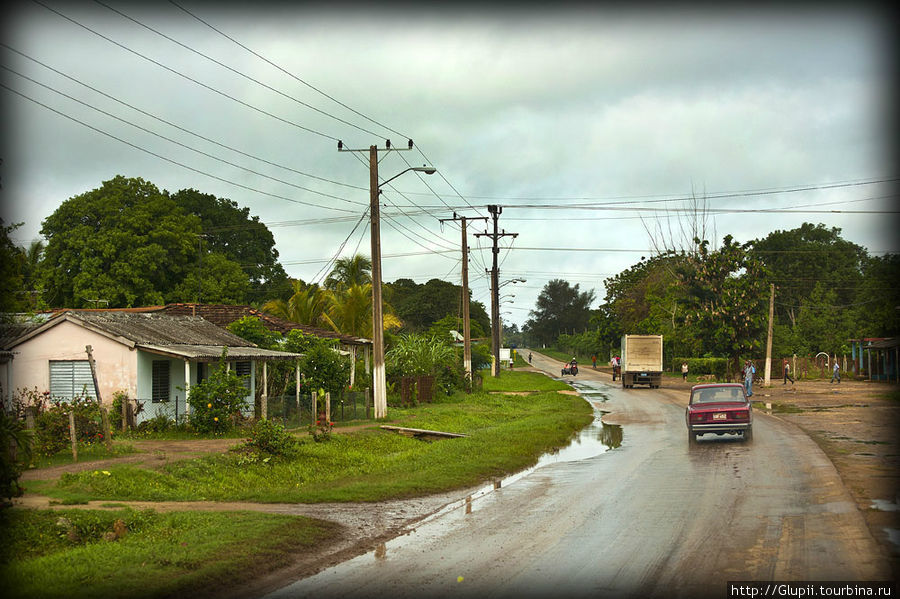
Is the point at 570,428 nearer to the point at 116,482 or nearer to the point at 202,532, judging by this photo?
the point at 116,482

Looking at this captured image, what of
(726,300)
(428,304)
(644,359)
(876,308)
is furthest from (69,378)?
(428,304)

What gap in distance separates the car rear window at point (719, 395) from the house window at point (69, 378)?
58.4 ft

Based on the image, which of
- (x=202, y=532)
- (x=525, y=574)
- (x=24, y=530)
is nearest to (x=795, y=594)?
(x=525, y=574)

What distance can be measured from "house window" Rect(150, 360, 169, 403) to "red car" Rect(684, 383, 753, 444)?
1571 cm

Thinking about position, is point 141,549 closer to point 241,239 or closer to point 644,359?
point 644,359

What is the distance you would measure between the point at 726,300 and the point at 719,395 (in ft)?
114

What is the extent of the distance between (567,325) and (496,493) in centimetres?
16549

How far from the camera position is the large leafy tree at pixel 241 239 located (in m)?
69.6

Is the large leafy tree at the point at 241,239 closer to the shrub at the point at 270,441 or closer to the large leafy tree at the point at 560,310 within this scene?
the shrub at the point at 270,441

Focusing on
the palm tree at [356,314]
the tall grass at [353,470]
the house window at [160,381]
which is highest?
the palm tree at [356,314]

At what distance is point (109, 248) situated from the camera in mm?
51438

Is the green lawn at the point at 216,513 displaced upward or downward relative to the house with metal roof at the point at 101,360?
downward

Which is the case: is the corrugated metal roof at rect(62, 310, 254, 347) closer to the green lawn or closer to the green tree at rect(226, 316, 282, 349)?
the green tree at rect(226, 316, 282, 349)

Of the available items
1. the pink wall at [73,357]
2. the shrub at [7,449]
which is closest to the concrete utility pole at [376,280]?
the pink wall at [73,357]
